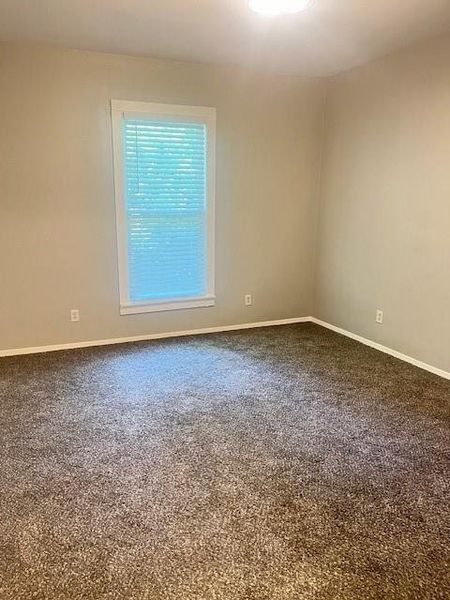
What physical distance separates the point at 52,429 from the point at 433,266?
118 inches

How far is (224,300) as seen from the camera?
4.63 m

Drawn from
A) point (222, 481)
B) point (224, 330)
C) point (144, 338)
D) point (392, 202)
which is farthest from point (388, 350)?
point (222, 481)

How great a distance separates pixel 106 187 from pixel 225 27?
5.31 ft

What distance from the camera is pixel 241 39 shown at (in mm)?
3383

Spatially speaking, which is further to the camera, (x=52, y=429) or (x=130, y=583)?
(x=52, y=429)

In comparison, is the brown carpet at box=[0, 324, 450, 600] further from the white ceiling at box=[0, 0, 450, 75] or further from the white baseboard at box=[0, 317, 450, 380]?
the white ceiling at box=[0, 0, 450, 75]

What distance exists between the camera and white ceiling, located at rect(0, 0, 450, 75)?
2.80m

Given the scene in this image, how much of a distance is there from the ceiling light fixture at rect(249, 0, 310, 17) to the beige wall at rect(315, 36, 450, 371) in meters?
1.26

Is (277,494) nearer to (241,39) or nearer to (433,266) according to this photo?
(433,266)

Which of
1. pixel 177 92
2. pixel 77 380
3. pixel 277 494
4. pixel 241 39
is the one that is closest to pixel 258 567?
pixel 277 494

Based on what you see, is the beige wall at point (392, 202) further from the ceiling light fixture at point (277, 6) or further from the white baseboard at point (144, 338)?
the ceiling light fixture at point (277, 6)

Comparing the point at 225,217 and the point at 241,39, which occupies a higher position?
the point at 241,39

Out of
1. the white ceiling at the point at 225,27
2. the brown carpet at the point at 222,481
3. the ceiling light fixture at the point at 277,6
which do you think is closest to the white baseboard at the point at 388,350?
the brown carpet at the point at 222,481

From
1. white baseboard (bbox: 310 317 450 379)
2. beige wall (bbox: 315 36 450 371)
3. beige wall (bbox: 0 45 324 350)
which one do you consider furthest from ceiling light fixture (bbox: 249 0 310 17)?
white baseboard (bbox: 310 317 450 379)
